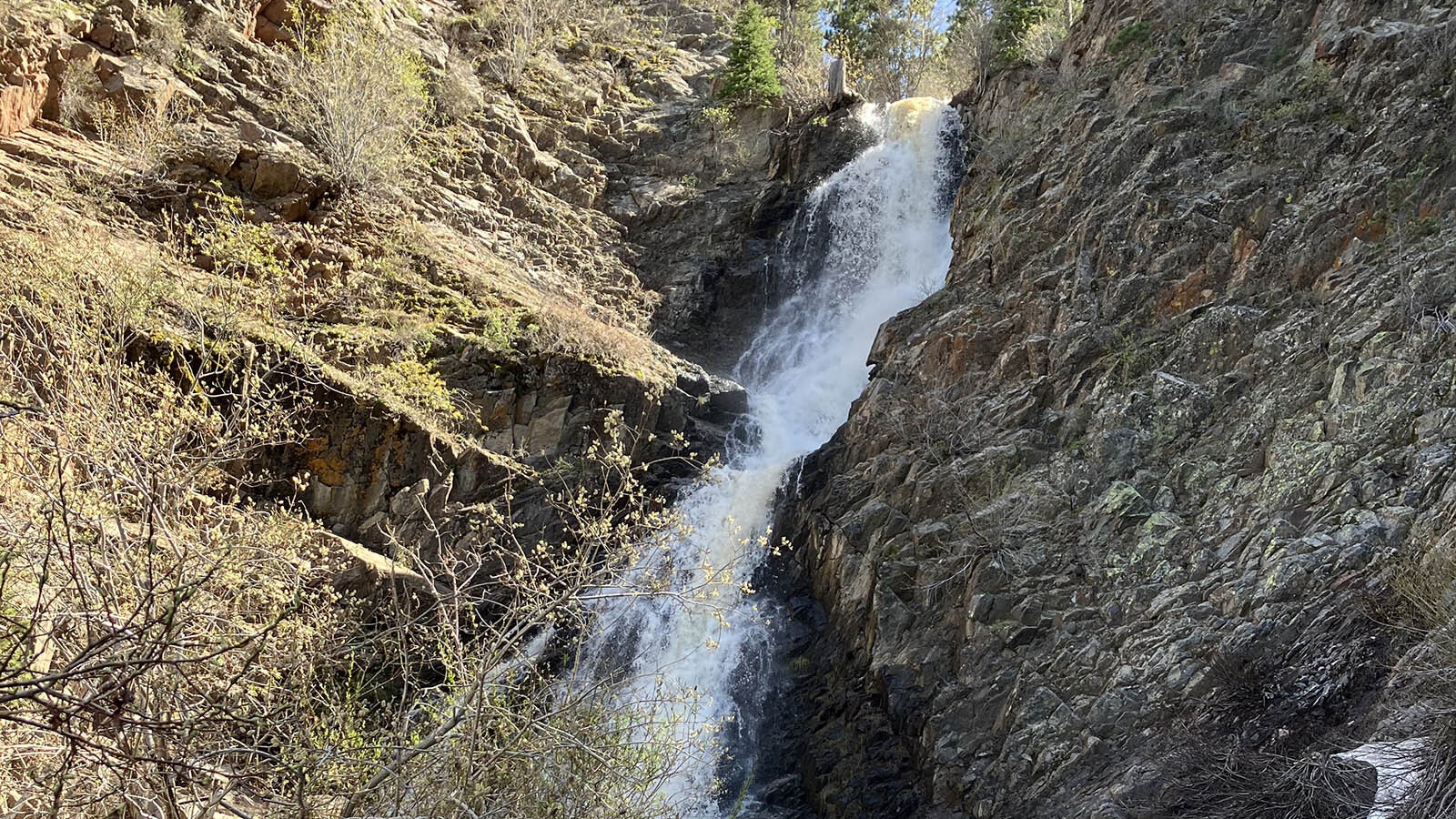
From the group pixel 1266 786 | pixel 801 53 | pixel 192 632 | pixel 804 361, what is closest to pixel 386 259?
pixel 804 361

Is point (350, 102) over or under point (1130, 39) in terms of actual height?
under

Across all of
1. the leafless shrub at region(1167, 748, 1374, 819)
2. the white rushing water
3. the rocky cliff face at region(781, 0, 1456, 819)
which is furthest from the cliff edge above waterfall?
the leafless shrub at region(1167, 748, 1374, 819)

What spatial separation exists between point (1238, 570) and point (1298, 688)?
147 cm

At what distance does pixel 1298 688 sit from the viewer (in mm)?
6352

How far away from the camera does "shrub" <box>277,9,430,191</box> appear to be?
14.7 meters

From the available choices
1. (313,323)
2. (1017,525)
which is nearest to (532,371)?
(313,323)

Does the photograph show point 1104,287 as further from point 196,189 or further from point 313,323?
point 196,189

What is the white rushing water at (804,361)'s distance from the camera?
12336 millimetres

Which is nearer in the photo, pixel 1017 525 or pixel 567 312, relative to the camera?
pixel 1017 525

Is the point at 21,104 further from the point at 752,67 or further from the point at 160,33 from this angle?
the point at 752,67

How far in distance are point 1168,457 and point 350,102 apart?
46.3ft

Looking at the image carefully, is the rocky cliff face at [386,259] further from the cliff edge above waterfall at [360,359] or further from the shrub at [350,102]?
the shrub at [350,102]

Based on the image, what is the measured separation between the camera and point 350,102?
582 inches

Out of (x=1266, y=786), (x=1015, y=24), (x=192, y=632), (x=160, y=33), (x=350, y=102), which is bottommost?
(x=192, y=632)
